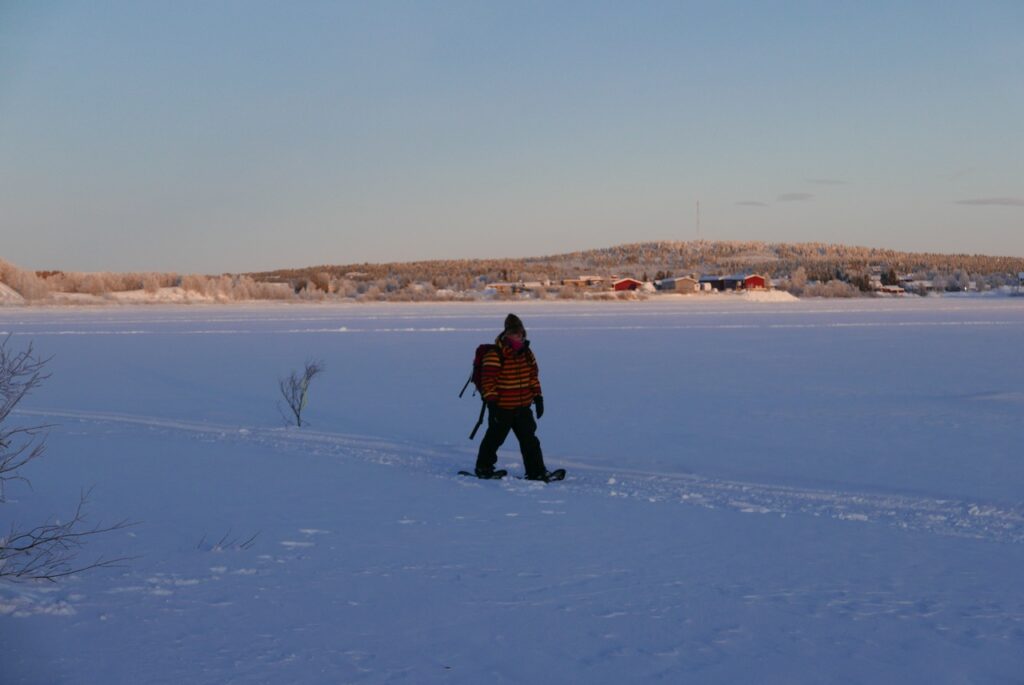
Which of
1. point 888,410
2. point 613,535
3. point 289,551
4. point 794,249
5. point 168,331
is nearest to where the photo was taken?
point 289,551

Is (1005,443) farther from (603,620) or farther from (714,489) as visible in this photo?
(603,620)

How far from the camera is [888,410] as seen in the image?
510 inches

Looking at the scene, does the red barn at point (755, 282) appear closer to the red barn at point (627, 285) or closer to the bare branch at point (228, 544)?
the red barn at point (627, 285)

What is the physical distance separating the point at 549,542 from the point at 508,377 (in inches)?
101

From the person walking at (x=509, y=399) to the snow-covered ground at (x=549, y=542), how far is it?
31 cm

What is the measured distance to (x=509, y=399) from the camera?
838 cm

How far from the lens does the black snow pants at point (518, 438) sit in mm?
8289

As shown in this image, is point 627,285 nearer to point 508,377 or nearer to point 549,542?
point 508,377

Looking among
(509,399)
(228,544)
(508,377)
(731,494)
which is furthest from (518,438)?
(228,544)

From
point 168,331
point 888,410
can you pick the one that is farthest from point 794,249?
point 888,410

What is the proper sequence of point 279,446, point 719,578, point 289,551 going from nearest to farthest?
point 719,578, point 289,551, point 279,446

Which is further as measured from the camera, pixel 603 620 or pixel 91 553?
pixel 91 553

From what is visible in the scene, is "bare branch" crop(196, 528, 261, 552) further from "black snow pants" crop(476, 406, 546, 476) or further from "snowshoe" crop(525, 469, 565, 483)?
"snowshoe" crop(525, 469, 565, 483)

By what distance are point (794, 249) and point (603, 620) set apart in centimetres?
20199
